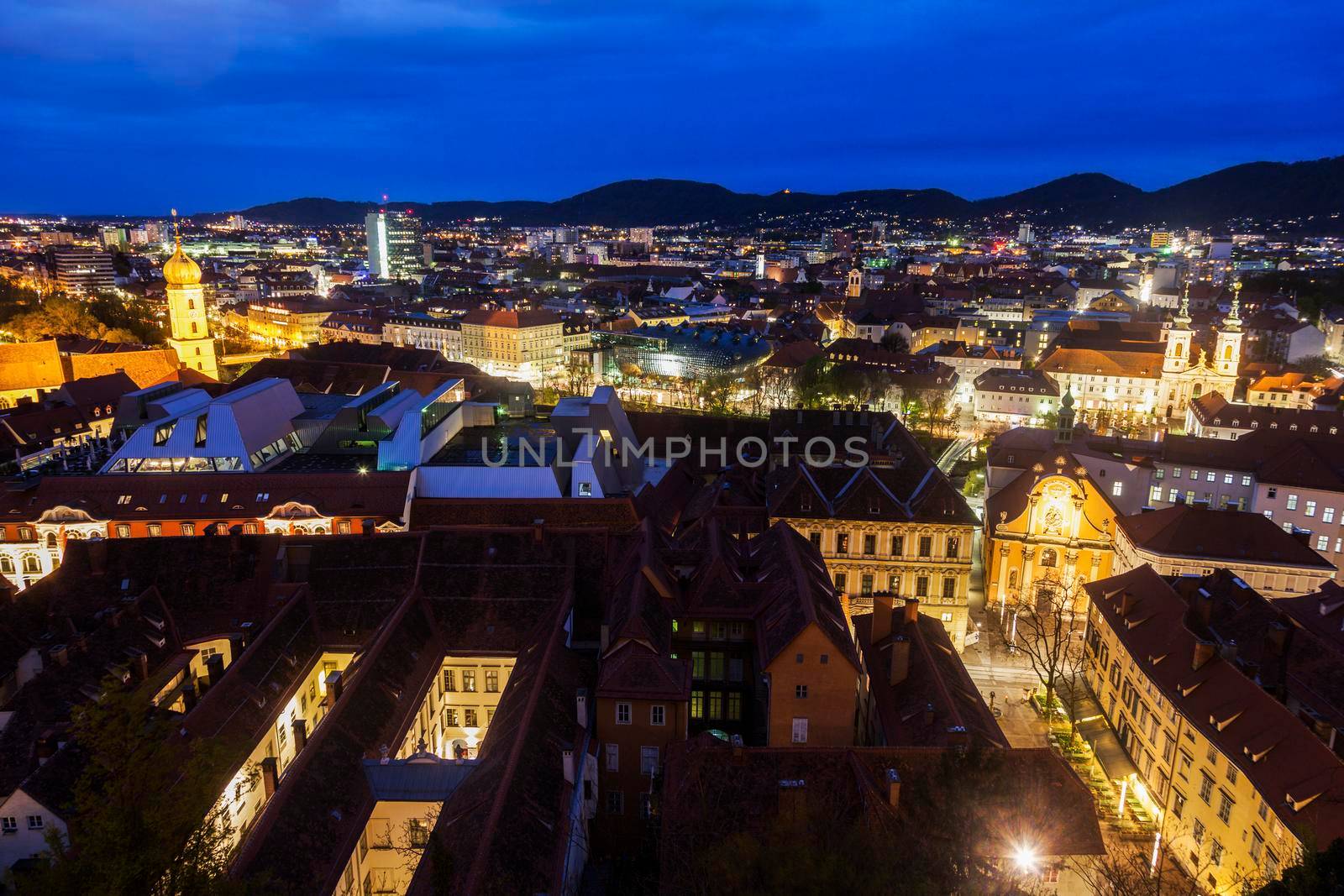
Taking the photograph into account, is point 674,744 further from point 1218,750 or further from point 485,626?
point 1218,750

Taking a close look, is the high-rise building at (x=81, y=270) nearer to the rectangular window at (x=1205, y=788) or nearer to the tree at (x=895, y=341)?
the tree at (x=895, y=341)

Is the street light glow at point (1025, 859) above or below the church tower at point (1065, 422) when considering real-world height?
below

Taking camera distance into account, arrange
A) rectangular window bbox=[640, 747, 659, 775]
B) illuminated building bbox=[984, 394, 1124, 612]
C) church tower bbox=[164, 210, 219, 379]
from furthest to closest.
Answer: church tower bbox=[164, 210, 219, 379]
illuminated building bbox=[984, 394, 1124, 612]
rectangular window bbox=[640, 747, 659, 775]

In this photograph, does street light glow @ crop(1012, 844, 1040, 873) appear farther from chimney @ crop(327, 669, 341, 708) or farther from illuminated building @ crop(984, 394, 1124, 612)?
illuminated building @ crop(984, 394, 1124, 612)

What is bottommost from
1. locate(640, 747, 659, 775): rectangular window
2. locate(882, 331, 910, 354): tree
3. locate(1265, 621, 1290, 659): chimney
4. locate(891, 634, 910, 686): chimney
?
locate(640, 747, 659, 775): rectangular window

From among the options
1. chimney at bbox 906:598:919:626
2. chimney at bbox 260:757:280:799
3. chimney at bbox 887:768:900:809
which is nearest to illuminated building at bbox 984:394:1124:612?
chimney at bbox 906:598:919:626

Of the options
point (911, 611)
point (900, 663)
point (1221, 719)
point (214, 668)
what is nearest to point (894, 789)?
point (900, 663)

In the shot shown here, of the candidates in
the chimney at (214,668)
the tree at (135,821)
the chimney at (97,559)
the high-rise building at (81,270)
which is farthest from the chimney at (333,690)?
the high-rise building at (81,270)
